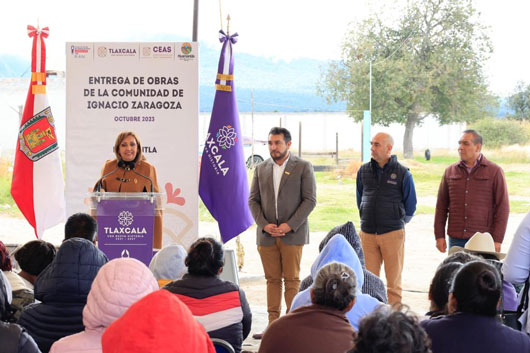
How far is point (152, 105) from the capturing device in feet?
21.0

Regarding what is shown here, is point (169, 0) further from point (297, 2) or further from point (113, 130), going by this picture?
point (113, 130)

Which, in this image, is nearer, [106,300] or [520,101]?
[106,300]

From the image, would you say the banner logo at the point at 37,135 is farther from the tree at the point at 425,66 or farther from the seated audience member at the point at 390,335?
the tree at the point at 425,66

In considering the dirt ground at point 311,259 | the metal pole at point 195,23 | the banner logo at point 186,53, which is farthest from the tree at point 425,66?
the banner logo at point 186,53

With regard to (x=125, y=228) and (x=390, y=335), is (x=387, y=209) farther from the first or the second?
(x=390, y=335)

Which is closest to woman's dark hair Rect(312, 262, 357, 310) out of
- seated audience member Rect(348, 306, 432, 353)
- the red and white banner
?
seated audience member Rect(348, 306, 432, 353)

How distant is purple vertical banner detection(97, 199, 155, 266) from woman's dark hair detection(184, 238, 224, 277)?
1.44 m

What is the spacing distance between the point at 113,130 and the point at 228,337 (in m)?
3.38

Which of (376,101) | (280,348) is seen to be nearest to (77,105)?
(280,348)

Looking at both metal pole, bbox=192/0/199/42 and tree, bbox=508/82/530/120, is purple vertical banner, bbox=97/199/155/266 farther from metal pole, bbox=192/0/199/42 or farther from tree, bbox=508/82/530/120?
tree, bbox=508/82/530/120

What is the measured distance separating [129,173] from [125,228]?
0.58 m

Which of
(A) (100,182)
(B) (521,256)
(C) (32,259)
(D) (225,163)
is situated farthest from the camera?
(D) (225,163)

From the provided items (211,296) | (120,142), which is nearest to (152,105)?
(120,142)

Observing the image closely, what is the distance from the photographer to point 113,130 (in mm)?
6430
